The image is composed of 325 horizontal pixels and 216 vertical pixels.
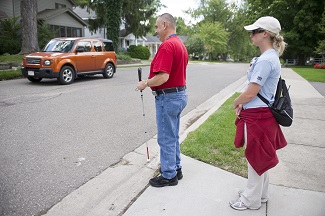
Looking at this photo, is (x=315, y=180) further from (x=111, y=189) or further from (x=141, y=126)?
(x=141, y=126)

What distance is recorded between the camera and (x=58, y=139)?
16.6 ft

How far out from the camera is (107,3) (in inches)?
1065

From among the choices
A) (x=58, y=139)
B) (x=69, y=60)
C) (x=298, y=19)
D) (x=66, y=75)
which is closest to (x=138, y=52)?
(x=298, y=19)

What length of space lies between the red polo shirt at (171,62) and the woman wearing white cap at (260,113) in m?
0.78

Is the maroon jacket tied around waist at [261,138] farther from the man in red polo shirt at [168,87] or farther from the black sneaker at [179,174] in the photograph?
the black sneaker at [179,174]

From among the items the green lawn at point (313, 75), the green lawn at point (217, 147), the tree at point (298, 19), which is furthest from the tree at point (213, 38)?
the green lawn at point (217, 147)

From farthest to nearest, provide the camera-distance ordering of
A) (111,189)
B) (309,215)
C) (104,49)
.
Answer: (104,49), (111,189), (309,215)

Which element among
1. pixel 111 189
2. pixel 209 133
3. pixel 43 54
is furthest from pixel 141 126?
pixel 43 54

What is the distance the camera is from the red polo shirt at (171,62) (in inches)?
117

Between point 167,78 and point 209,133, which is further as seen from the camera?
point 209,133

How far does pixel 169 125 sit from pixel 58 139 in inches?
107

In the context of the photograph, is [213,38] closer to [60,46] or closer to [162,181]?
[60,46]

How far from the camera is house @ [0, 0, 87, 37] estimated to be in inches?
1097

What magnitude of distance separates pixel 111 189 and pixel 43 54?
9.81 m
